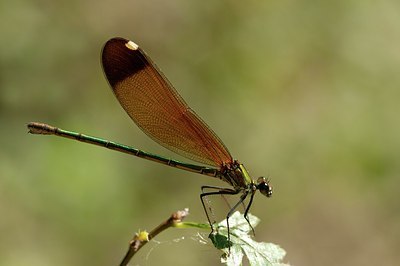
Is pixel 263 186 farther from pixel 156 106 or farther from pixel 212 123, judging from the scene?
pixel 212 123

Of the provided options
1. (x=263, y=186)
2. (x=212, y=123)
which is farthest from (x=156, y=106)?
(x=212, y=123)

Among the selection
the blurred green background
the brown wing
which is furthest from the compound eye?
the blurred green background

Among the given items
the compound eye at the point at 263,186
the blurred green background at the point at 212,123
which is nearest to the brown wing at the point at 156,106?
the compound eye at the point at 263,186

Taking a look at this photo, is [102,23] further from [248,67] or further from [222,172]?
[222,172]

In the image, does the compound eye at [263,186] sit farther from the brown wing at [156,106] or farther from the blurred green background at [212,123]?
the blurred green background at [212,123]

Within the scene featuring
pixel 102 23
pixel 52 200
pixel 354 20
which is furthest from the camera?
pixel 354 20

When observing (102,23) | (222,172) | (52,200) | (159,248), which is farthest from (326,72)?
(222,172)

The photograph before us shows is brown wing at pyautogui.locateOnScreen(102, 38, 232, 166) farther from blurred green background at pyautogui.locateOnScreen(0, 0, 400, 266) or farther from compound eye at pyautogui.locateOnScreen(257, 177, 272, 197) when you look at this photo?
blurred green background at pyautogui.locateOnScreen(0, 0, 400, 266)
